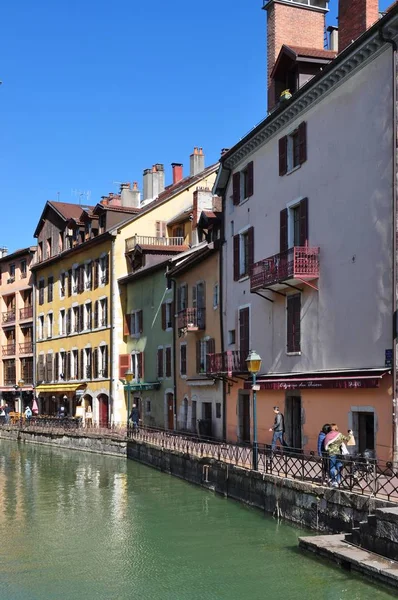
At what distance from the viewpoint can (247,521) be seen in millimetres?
20078

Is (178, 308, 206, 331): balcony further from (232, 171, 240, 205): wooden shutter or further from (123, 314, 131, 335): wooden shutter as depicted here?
(123, 314, 131, 335): wooden shutter

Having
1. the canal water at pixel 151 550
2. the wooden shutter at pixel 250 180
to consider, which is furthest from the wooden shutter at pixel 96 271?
the canal water at pixel 151 550

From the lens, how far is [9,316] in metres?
67.1

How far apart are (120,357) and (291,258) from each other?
956 inches

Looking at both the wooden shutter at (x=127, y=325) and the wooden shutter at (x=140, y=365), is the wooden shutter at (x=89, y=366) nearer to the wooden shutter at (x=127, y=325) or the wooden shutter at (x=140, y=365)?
the wooden shutter at (x=127, y=325)

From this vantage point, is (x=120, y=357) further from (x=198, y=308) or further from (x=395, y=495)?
(x=395, y=495)

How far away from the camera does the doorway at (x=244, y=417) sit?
3112 cm

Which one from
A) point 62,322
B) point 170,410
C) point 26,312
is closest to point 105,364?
point 62,322

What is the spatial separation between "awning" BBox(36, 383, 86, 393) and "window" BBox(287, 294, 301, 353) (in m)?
28.0

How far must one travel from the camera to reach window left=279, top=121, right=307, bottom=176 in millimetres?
25734

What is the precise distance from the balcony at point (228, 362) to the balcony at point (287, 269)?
3769 mm

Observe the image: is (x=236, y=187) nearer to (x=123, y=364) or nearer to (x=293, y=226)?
(x=293, y=226)

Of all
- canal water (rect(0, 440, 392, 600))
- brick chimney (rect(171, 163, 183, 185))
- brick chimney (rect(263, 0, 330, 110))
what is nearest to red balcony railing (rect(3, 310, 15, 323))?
brick chimney (rect(171, 163, 183, 185))

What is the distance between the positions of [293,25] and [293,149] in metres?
6.01
